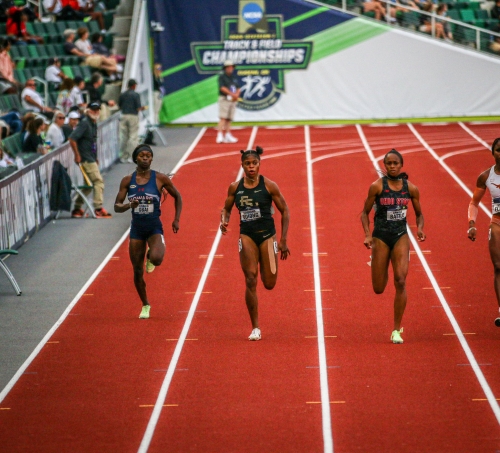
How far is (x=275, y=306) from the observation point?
11.0 metres

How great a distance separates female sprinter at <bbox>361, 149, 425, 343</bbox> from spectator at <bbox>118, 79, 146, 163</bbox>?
13689 mm

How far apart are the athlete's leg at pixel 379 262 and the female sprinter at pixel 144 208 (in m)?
2.17

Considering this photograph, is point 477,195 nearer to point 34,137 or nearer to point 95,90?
point 34,137

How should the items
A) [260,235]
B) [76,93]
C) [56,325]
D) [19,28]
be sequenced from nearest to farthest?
[260,235] → [56,325] → [76,93] → [19,28]

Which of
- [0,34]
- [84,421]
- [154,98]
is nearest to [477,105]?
[154,98]

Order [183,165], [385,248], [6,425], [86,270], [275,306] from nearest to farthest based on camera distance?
[6,425], [385,248], [275,306], [86,270], [183,165]

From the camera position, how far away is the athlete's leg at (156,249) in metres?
10.2

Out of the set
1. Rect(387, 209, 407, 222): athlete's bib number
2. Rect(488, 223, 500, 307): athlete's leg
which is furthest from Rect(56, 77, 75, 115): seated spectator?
Rect(488, 223, 500, 307): athlete's leg

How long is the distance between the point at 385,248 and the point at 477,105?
20581 millimetres

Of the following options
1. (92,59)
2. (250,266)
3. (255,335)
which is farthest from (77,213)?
(92,59)

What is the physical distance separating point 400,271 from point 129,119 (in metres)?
14.1

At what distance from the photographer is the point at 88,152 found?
53.6 feet

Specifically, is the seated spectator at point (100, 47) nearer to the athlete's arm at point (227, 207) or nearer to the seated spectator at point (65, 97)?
the seated spectator at point (65, 97)

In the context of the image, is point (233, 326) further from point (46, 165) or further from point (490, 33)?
point (490, 33)
